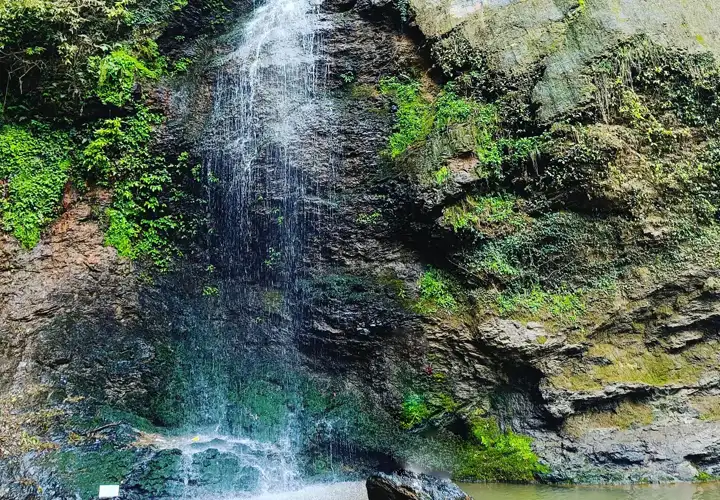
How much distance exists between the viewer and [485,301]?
7.64m

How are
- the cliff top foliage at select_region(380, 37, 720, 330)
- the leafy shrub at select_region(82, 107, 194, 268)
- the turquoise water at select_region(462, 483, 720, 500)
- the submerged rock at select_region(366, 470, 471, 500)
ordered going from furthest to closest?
the leafy shrub at select_region(82, 107, 194, 268), the cliff top foliage at select_region(380, 37, 720, 330), the turquoise water at select_region(462, 483, 720, 500), the submerged rock at select_region(366, 470, 471, 500)

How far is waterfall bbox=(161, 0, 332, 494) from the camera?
25.2ft

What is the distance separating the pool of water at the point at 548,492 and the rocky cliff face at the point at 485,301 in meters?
0.24

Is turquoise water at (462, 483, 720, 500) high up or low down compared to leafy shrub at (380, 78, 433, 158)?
down

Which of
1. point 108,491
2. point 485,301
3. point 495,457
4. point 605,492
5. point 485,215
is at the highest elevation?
point 485,215

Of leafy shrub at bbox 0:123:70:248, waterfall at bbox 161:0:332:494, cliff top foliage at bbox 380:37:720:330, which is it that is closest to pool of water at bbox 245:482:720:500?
waterfall at bbox 161:0:332:494

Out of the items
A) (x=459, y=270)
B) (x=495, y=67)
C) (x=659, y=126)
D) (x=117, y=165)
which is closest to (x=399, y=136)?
(x=495, y=67)

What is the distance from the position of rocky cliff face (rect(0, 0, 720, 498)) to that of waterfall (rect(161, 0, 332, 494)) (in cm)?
8

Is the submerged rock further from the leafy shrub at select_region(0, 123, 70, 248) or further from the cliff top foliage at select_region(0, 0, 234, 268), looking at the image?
the leafy shrub at select_region(0, 123, 70, 248)

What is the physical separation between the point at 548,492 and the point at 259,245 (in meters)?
5.56

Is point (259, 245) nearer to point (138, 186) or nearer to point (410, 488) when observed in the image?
point (138, 186)

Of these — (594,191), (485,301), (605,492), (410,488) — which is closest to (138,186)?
(485,301)

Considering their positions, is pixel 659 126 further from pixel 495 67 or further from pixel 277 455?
pixel 277 455

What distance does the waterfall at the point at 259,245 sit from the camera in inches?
303
